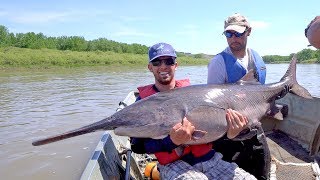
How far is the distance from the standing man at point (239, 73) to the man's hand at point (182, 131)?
116 cm

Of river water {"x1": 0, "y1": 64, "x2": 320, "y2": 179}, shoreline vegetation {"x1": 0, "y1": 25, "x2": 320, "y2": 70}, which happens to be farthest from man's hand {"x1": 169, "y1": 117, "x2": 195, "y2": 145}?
shoreline vegetation {"x1": 0, "y1": 25, "x2": 320, "y2": 70}

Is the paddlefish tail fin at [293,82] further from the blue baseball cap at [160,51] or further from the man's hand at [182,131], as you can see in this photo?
the man's hand at [182,131]

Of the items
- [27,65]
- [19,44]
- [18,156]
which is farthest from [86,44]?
[18,156]

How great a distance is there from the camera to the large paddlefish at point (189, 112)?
9.71ft

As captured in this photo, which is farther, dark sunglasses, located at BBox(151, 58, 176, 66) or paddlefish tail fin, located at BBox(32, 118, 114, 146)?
dark sunglasses, located at BBox(151, 58, 176, 66)

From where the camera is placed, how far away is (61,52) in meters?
53.4

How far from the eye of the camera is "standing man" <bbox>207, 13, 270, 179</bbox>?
4188 millimetres

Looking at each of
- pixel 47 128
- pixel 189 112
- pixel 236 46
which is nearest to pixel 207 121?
pixel 189 112

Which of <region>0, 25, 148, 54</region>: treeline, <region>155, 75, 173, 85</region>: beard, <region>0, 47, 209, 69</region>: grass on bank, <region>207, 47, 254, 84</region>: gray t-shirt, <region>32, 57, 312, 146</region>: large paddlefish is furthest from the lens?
<region>0, 25, 148, 54</region>: treeline

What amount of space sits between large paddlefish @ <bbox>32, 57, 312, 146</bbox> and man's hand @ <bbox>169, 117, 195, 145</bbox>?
4 cm

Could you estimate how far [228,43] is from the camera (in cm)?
464

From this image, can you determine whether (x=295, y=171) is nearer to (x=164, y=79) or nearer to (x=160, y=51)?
(x=164, y=79)

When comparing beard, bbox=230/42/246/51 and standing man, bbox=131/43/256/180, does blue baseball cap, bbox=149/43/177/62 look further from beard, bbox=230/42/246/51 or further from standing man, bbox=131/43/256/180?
beard, bbox=230/42/246/51

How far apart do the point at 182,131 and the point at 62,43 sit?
63242 millimetres
